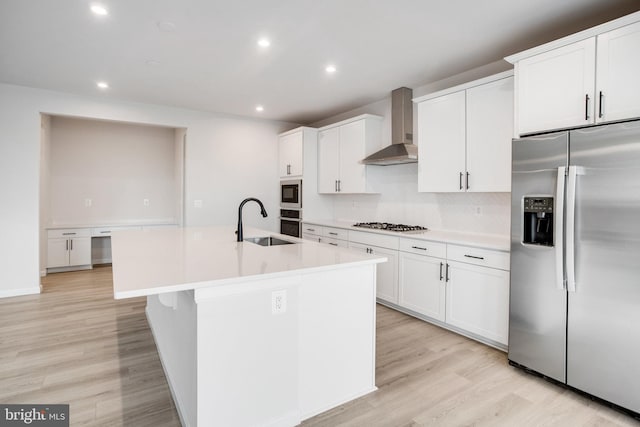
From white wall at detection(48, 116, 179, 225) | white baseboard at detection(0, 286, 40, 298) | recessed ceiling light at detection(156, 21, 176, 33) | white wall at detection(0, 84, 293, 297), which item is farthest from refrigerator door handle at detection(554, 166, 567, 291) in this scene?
white wall at detection(48, 116, 179, 225)

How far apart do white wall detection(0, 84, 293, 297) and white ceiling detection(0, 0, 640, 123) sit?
31 centimetres

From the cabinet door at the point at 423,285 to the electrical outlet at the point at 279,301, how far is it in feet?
6.23

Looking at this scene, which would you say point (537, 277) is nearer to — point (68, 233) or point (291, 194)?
point (291, 194)

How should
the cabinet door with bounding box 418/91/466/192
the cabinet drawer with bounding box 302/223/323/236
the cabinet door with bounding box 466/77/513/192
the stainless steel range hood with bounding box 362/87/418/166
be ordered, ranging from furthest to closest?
the cabinet drawer with bounding box 302/223/323/236
the stainless steel range hood with bounding box 362/87/418/166
the cabinet door with bounding box 418/91/466/192
the cabinet door with bounding box 466/77/513/192

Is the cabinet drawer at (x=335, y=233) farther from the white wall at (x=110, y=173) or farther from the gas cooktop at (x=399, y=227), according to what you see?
the white wall at (x=110, y=173)

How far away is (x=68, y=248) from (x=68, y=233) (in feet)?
0.78

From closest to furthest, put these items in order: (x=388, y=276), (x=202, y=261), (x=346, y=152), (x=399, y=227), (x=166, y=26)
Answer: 1. (x=202, y=261)
2. (x=166, y=26)
3. (x=388, y=276)
4. (x=399, y=227)
5. (x=346, y=152)

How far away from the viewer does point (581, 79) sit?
2188 mm

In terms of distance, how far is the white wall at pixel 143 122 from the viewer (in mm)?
4094

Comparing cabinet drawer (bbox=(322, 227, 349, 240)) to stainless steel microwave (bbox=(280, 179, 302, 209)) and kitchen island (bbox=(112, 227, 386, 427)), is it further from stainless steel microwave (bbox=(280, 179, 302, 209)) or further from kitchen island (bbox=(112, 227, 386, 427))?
kitchen island (bbox=(112, 227, 386, 427))

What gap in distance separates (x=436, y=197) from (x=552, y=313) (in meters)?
1.87

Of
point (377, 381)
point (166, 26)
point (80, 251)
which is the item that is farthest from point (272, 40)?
point (80, 251)

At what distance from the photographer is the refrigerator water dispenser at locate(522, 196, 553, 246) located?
7.41ft

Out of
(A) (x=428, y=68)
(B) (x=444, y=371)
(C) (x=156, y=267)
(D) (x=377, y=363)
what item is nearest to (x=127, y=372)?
(C) (x=156, y=267)
